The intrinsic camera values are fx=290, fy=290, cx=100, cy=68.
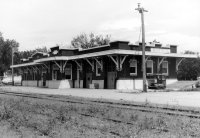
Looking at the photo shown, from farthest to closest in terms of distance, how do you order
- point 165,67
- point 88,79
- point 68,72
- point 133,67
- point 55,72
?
point 55,72 < point 68,72 < point 88,79 < point 165,67 < point 133,67

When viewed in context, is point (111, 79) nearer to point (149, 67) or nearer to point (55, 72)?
point (149, 67)

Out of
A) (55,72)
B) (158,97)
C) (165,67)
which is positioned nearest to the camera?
(158,97)

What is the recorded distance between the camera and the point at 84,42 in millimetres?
77312

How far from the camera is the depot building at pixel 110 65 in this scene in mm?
29750

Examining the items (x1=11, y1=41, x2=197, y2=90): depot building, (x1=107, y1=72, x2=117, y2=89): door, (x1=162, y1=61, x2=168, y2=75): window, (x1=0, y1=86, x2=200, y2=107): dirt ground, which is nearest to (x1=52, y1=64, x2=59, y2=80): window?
(x1=11, y1=41, x2=197, y2=90): depot building

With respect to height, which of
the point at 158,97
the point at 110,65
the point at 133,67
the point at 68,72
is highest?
the point at 110,65

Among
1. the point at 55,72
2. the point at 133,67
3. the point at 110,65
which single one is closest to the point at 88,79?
the point at 110,65

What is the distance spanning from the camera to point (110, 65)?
3109cm

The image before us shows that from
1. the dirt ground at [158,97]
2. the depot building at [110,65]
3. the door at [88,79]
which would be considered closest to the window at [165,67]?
the depot building at [110,65]

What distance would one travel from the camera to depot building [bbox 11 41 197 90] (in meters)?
29.8

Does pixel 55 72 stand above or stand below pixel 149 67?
below

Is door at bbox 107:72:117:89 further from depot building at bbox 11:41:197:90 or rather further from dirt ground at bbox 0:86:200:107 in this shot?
dirt ground at bbox 0:86:200:107

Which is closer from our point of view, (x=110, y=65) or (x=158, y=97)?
(x=158, y=97)

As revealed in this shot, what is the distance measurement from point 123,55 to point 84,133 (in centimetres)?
2258
